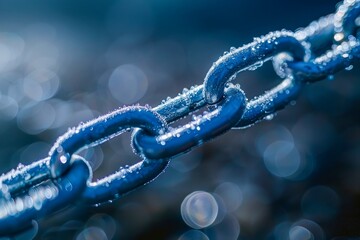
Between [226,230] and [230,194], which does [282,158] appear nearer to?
[230,194]

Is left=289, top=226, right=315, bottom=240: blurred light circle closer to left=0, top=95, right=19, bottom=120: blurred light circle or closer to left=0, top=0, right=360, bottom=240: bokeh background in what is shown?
left=0, top=0, right=360, bottom=240: bokeh background

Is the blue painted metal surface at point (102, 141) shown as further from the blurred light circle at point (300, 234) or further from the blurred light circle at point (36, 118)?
the blurred light circle at point (36, 118)

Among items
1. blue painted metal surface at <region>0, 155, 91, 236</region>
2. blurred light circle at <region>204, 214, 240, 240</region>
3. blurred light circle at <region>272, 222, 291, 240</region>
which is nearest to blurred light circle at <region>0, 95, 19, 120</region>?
blurred light circle at <region>204, 214, 240, 240</region>

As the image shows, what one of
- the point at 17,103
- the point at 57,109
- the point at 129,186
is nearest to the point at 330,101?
the point at 57,109

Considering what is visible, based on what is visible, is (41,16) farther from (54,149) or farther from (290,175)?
(54,149)

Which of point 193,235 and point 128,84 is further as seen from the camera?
point 128,84

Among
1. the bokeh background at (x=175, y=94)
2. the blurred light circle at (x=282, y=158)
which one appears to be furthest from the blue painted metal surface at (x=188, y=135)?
the blurred light circle at (x=282, y=158)

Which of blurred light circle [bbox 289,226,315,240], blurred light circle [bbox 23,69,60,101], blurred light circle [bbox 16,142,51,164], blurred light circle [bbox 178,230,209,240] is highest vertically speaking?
blurred light circle [bbox 23,69,60,101]

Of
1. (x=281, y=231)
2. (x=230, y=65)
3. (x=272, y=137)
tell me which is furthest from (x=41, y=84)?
(x=230, y=65)
